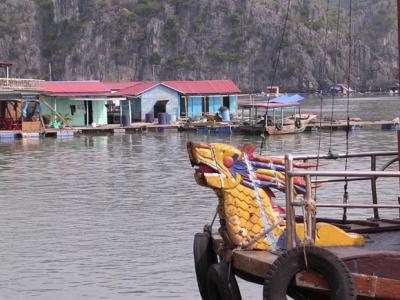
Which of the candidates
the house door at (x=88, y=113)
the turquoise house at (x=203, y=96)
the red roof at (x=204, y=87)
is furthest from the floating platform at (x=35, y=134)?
the turquoise house at (x=203, y=96)

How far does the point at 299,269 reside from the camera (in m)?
8.50

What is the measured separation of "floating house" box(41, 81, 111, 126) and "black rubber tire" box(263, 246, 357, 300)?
56.0 meters

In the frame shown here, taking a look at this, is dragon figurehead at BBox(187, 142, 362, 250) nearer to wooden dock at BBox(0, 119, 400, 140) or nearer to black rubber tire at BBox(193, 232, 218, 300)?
black rubber tire at BBox(193, 232, 218, 300)

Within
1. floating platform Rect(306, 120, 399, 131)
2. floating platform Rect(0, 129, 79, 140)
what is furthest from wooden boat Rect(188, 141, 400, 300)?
floating platform Rect(306, 120, 399, 131)

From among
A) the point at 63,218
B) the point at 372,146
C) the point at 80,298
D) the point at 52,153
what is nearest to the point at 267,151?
the point at 372,146

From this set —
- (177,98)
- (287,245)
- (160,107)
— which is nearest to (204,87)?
(177,98)

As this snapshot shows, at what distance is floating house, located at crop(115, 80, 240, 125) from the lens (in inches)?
2719

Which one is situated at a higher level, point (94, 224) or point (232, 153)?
point (232, 153)

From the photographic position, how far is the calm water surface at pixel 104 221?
50.7ft

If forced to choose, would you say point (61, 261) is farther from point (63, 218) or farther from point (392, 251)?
point (392, 251)

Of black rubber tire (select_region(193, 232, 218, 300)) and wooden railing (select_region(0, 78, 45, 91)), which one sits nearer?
black rubber tire (select_region(193, 232, 218, 300))

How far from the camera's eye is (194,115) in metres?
70.6

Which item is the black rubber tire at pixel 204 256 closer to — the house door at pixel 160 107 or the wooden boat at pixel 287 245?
the wooden boat at pixel 287 245

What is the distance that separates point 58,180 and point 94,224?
1161 cm
